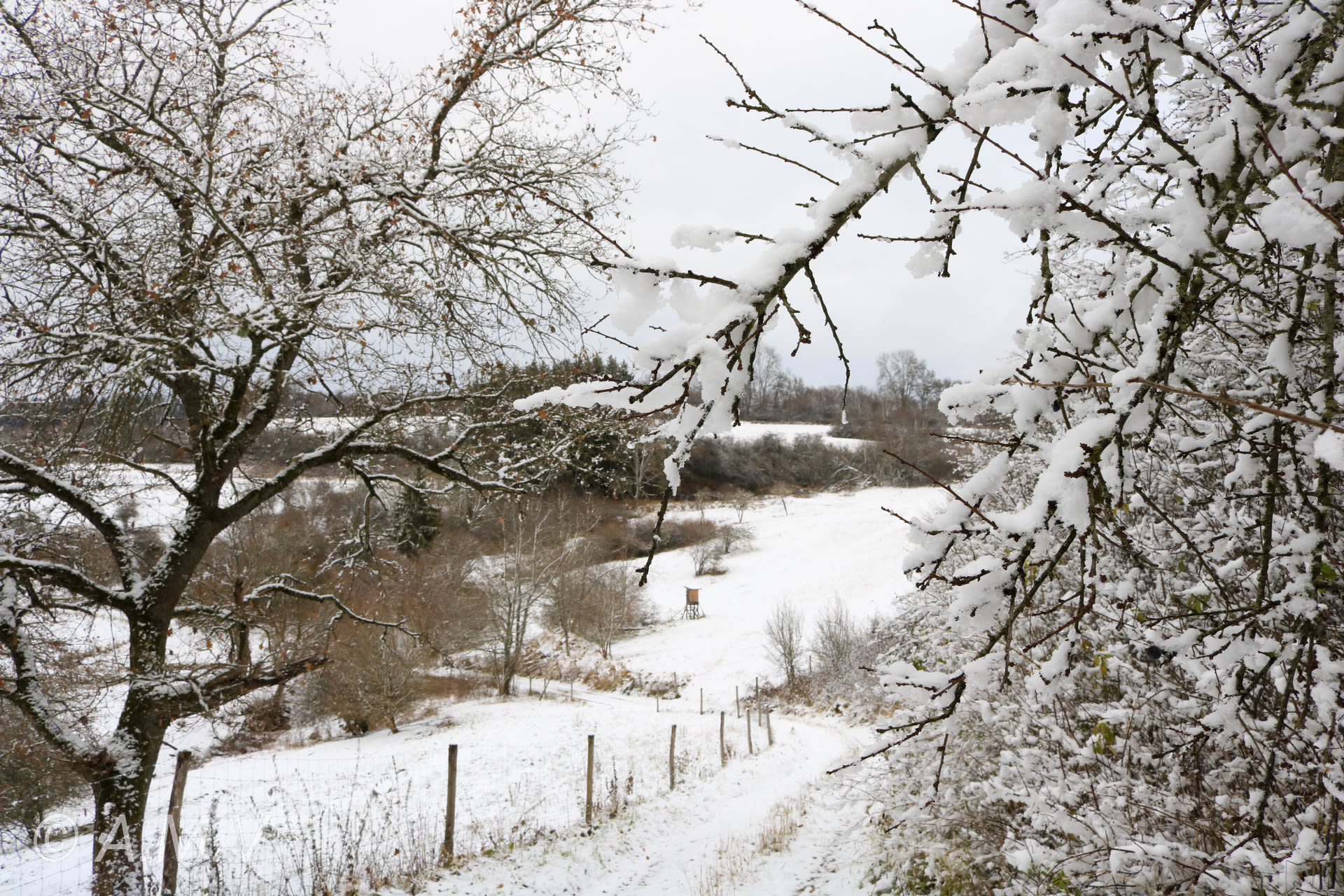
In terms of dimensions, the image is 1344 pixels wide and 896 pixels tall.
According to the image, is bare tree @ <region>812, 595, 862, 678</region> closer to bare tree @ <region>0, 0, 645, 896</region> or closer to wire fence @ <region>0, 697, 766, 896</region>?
wire fence @ <region>0, 697, 766, 896</region>

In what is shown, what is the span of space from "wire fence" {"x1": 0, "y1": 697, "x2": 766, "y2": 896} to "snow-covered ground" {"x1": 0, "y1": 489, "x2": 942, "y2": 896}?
51mm

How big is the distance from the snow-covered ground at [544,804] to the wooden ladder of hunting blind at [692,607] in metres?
4.95

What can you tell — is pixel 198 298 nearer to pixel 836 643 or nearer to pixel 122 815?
pixel 122 815

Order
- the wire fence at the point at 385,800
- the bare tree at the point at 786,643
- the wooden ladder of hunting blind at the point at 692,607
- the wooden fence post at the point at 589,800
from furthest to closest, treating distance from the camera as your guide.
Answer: the wooden ladder of hunting blind at the point at 692,607
the bare tree at the point at 786,643
the wooden fence post at the point at 589,800
the wire fence at the point at 385,800

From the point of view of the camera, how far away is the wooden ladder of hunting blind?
27.7m

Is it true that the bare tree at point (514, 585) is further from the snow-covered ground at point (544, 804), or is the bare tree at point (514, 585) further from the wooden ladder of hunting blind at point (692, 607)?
the wooden ladder of hunting blind at point (692, 607)

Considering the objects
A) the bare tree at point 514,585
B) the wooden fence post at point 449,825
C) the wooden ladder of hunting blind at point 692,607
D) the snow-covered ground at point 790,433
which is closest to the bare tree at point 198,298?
the wooden fence post at point 449,825

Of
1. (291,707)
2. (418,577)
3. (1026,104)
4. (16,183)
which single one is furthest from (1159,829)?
A: (291,707)

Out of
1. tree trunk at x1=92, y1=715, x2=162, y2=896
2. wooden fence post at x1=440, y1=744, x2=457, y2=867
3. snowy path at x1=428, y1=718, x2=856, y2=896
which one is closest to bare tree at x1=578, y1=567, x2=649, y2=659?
snowy path at x1=428, y1=718, x2=856, y2=896

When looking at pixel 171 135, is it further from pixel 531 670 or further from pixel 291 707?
pixel 531 670

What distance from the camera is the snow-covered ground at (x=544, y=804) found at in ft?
22.2

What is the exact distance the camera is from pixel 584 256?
4.35m

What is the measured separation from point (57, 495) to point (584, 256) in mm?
3537

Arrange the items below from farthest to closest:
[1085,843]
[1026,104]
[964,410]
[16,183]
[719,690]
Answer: [719,690] < [1085,843] < [16,183] < [964,410] < [1026,104]
